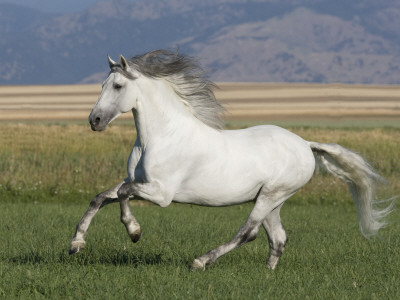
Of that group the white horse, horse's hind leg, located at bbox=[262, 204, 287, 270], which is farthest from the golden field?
the white horse

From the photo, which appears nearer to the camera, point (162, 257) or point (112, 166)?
point (162, 257)

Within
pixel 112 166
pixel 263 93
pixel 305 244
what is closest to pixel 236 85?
pixel 263 93

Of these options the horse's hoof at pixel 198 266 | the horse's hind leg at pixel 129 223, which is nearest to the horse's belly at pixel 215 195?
the horse's hind leg at pixel 129 223

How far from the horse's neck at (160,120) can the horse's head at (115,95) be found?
20 cm

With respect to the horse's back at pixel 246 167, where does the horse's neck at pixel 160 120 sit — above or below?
above

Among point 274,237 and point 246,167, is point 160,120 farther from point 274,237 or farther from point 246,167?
point 274,237

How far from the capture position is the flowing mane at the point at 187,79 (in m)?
8.56

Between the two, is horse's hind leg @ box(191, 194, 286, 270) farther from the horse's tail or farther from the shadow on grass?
the horse's tail

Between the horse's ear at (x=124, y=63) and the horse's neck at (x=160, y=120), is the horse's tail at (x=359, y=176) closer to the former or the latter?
the horse's neck at (x=160, y=120)

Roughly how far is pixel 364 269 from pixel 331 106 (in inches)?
4025

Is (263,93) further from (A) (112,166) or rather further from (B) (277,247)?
(B) (277,247)

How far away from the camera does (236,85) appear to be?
15438cm

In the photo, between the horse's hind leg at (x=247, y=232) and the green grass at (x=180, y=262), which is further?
the horse's hind leg at (x=247, y=232)

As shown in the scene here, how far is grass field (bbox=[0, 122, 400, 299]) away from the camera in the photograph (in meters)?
7.76
